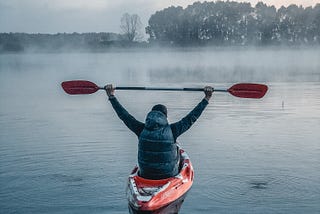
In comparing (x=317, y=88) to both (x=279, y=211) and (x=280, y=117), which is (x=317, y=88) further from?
(x=279, y=211)

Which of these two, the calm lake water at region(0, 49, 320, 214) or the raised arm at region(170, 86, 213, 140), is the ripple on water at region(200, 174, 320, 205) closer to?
the calm lake water at region(0, 49, 320, 214)

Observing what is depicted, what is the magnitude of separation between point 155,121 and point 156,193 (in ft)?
3.77

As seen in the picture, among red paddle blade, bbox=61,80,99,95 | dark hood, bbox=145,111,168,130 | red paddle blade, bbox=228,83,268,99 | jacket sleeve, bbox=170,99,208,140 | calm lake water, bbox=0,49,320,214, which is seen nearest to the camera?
dark hood, bbox=145,111,168,130

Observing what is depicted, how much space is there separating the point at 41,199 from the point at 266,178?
4.65m

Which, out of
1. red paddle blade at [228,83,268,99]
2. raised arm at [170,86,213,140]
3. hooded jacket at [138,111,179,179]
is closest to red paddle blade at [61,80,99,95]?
red paddle blade at [228,83,268,99]

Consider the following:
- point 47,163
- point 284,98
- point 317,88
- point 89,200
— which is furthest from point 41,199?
point 317,88

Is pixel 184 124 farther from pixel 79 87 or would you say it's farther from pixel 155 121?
pixel 79 87

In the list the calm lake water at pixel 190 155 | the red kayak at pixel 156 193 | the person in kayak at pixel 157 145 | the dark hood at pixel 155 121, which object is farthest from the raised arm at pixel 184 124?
the calm lake water at pixel 190 155

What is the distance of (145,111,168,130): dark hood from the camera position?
26.4 feet

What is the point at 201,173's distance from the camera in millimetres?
10922

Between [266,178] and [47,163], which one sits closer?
[266,178]

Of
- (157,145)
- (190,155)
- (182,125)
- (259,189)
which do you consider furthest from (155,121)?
(190,155)

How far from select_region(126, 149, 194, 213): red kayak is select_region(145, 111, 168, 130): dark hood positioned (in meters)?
0.94

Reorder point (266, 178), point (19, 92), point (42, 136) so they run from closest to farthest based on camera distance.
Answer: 1. point (266, 178)
2. point (42, 136)
3. point (19, 92)
